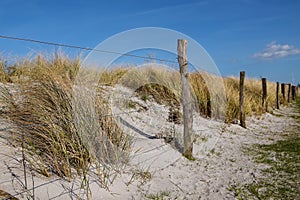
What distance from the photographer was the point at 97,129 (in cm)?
381

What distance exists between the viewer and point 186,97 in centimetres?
506

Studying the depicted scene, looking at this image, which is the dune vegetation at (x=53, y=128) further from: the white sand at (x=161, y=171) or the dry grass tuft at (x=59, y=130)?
the white sand at (x=161, y=171)

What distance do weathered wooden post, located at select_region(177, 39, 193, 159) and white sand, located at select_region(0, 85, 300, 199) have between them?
0.23 m

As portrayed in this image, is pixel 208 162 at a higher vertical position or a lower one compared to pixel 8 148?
lower

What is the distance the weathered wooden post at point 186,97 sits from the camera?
505 cm

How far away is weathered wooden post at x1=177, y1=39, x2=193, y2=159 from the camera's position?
5055 millimetres

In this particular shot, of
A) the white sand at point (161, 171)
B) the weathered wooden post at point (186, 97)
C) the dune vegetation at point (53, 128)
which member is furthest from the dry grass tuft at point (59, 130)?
the weathered wooden post at point (186, 97)

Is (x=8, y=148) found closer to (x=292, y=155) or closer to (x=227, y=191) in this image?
(x=227, y=191)

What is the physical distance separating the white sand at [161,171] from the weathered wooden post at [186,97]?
23 cm

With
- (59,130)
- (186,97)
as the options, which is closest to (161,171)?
(186,97)

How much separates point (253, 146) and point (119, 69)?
4.32 meters

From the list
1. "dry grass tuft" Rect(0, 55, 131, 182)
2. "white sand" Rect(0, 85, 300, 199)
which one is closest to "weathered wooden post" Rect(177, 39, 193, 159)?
"white sand" Rect(0, 85, 300, 199)

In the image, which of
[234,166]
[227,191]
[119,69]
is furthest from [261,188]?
[119,69]

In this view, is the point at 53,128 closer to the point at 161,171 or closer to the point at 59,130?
the point at 59,130
